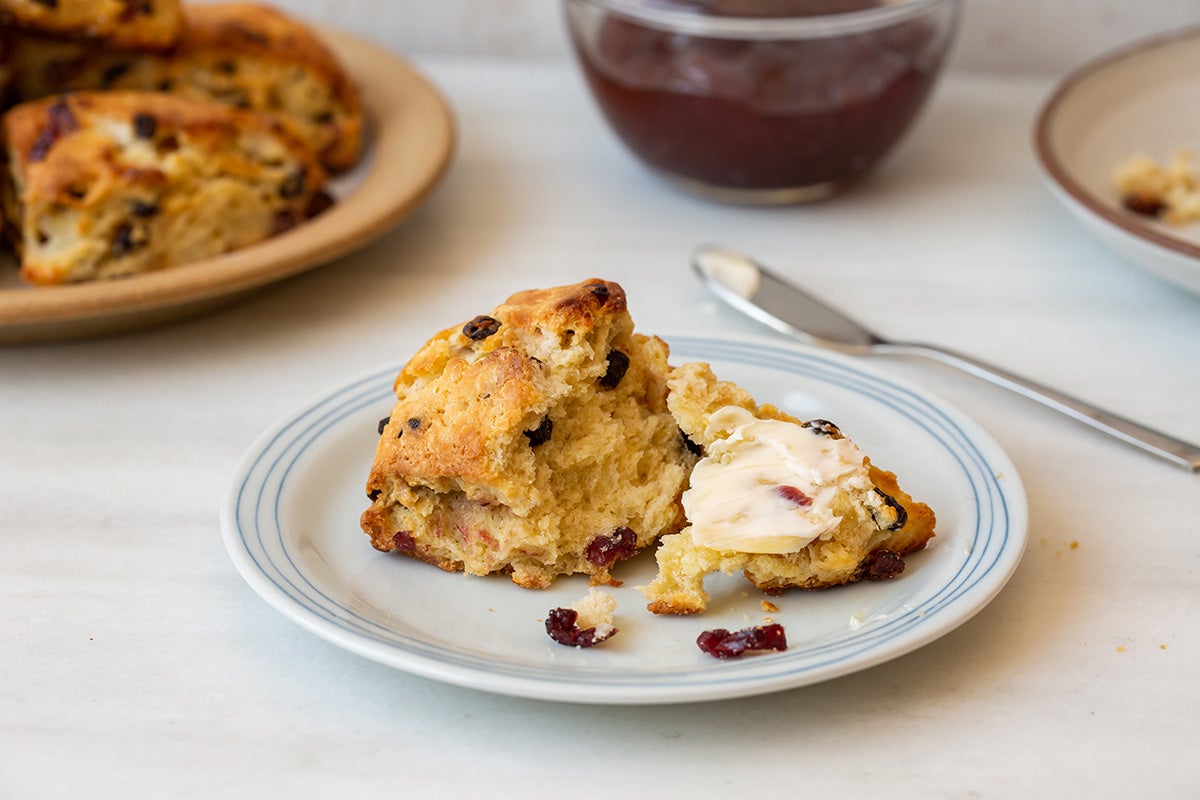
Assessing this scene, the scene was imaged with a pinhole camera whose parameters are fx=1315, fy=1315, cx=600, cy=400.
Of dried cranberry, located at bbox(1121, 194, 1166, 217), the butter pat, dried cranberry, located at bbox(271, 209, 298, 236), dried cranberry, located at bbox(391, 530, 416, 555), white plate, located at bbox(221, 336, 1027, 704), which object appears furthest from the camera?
dried cranberry, located at bbox(1121, 194, 1166, 217)

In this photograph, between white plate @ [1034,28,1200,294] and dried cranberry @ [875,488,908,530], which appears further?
white plate @ [1034,28,1200,294]

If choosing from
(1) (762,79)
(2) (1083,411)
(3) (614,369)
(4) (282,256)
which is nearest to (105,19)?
(4) (282,256)

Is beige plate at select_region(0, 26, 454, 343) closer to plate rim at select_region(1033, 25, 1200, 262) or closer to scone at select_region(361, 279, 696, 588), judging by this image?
scone at select_region(361, 279, 696, 588)

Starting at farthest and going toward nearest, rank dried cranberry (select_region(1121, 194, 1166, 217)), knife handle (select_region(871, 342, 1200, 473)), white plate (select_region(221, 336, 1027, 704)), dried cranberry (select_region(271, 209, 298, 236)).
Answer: dried cranberry (select_region(1121, 194, 1166, 217)) → dried cranberry (select_region(271, 209, 298, 236)) → knife handle (select_region(871, 342, 1200, 473)) → white plate (select_region(221, 336, 1027, 704))

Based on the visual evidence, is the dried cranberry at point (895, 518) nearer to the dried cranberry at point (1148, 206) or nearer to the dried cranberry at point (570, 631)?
the dried cranberry at point (570, 631)

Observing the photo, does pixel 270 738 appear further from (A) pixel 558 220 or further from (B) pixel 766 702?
(A) pixel 558 220

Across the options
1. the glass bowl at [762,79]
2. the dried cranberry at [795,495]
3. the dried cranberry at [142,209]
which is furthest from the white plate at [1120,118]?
the dried cranberry at [142,209]

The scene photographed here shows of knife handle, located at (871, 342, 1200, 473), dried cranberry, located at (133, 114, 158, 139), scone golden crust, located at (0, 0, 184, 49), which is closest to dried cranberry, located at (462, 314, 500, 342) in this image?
knife handle, located at (871, 342, 1200, 473)
